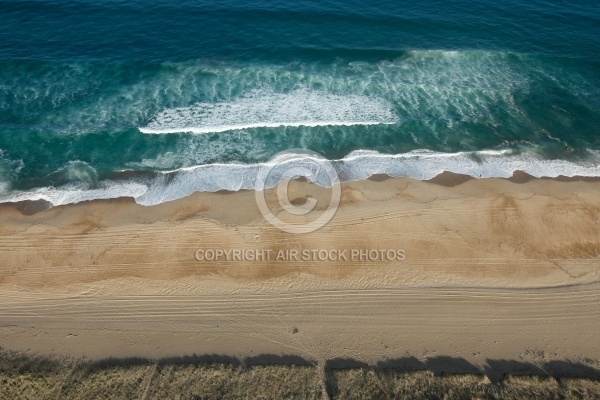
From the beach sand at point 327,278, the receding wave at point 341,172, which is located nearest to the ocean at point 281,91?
the receding wave at point 341,172

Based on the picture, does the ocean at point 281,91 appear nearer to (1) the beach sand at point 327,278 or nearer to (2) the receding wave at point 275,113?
(2) the receding wave at point 275,113

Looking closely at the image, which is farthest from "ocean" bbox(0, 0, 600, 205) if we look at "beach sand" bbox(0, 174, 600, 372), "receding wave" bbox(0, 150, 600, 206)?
"beach sand" bbox(0, 174, 600, 372)

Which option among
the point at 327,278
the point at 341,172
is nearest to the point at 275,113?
the point at 341,172

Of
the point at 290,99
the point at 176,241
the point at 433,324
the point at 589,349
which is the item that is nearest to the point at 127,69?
the point at 290,99

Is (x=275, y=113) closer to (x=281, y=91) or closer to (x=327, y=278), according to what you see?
(x=281, y=91)

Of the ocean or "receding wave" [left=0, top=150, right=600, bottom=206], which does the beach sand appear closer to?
"receding wave" [left=0, top=150, right=600, bottom=206]

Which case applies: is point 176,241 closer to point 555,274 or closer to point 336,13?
point 555,274
